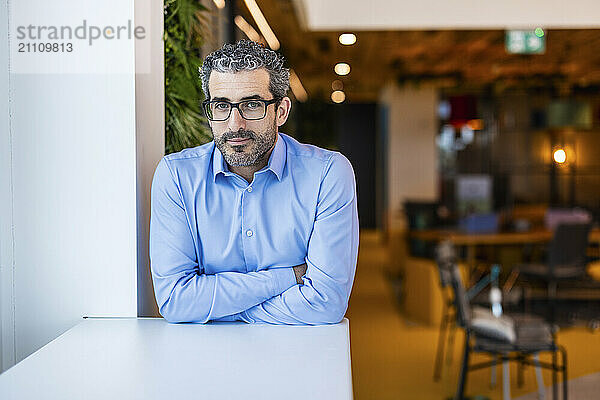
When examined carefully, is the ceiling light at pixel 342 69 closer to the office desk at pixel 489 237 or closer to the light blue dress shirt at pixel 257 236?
the office desk at pixel 489 237

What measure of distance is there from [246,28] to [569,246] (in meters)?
4.49

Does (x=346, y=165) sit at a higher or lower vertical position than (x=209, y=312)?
higher

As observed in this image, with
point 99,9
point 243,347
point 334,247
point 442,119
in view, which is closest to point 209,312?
point 243,347

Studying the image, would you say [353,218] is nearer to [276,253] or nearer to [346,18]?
[276,253]

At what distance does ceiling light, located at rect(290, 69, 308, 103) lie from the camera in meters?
4.86

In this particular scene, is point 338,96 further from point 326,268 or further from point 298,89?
point 326,268

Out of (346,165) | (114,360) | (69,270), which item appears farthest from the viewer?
(69,270)

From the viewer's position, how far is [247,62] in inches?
80.2

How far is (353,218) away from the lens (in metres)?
2.14

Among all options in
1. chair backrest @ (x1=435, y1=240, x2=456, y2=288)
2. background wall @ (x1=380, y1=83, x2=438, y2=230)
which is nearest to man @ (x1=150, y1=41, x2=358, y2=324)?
chair backrest @ (x1=435, y1=240, x2=456, y2=288)

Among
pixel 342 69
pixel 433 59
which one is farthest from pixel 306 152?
pixel 433 59

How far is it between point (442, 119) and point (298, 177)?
7554 mm

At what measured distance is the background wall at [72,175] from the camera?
226cm

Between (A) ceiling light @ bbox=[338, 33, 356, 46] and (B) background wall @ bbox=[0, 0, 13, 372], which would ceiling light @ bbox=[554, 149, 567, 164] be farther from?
(B) background wall @ bbox=[0, 0, 13, 372]
